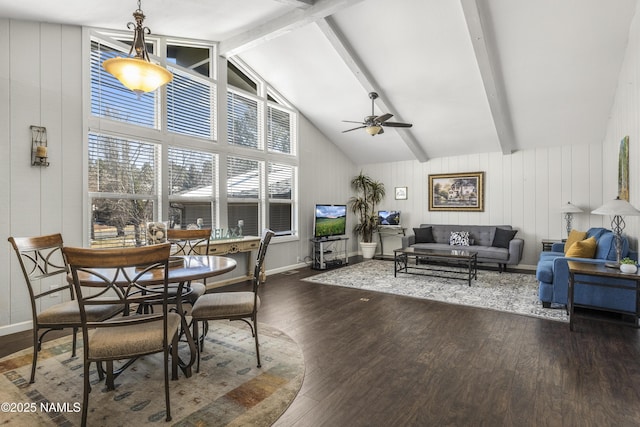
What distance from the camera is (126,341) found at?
6.08ft

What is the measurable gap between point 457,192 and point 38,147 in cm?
739

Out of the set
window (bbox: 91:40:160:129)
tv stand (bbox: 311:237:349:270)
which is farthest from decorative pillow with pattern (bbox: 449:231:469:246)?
window (bbox: 91:40:160:129)

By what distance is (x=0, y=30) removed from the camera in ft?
10.6

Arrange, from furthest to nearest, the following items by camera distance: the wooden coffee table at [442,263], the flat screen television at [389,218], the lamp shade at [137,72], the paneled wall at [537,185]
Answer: the flat screen television at [389,218]
the paneled wall at [537,185]
the wooden coffee table at [442,263]
the lamp shade at [137,72]

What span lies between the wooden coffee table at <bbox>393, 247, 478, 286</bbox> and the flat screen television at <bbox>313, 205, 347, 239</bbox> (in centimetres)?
144

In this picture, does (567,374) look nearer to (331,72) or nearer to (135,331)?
(135,331)

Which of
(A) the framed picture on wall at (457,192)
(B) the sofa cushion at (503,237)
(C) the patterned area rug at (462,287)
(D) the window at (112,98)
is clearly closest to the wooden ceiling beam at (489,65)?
(A) the framed picture on wall at (457,192)

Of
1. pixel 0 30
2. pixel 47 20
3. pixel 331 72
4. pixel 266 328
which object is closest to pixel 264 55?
pixel 331 72

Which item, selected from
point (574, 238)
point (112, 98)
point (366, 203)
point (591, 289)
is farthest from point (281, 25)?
point (574, 238)

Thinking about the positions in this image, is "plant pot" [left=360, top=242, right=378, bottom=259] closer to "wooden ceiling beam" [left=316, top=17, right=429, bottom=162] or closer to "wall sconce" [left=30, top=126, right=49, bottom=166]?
"wooden ceiling beam" [left=316, top=17, right=429, bottom=162]

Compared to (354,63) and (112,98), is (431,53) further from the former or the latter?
(112,98)

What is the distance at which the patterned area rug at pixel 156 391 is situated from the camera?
1930 mm

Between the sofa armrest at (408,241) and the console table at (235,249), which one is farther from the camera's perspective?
A: the sofa armrest at (408,241)

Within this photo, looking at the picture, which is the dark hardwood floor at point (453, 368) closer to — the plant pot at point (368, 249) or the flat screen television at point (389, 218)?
the plant pot at point (368, 249)
